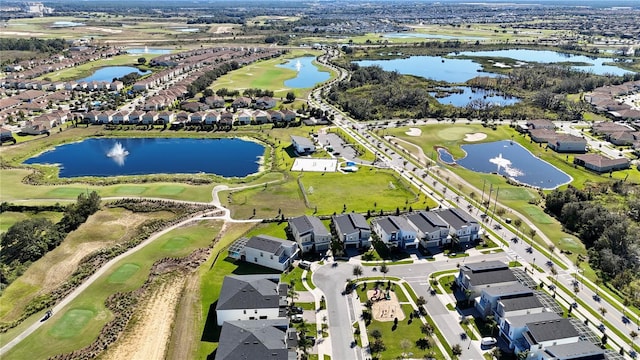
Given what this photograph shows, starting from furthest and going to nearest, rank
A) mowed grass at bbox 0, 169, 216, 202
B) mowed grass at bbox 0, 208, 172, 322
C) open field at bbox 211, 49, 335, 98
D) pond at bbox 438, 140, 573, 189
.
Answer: open field at bbox 211, 49, 335, 98
pond at bbox 438, 140, 573, 189
mowed grass at bbox 0, 169, 216, 202
mowed grass at bbox 0, 208, 172, 322

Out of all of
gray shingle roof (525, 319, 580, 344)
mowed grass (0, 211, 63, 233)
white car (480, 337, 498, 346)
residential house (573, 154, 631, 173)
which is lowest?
white car (480, 337, 498, 346)

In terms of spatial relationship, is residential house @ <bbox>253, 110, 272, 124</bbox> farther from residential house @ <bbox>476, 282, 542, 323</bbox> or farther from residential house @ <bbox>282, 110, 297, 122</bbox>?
residential house @ <bbox>476, 282, 542, 323</bbox>

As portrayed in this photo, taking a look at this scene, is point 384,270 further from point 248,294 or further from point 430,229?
point 248,294

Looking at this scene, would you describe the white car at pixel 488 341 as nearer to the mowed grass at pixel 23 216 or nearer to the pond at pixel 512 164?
the pond at pixel 512 164

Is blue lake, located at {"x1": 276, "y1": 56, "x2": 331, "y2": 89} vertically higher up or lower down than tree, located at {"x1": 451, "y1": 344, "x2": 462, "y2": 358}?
higher up

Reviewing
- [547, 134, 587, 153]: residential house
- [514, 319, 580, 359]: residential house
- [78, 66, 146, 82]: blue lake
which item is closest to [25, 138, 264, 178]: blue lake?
[514, 319, 580, 359]: residential house

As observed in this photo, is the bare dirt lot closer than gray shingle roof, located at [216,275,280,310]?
Yes

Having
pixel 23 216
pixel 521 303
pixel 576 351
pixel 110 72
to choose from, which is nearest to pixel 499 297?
pixel 521 303
